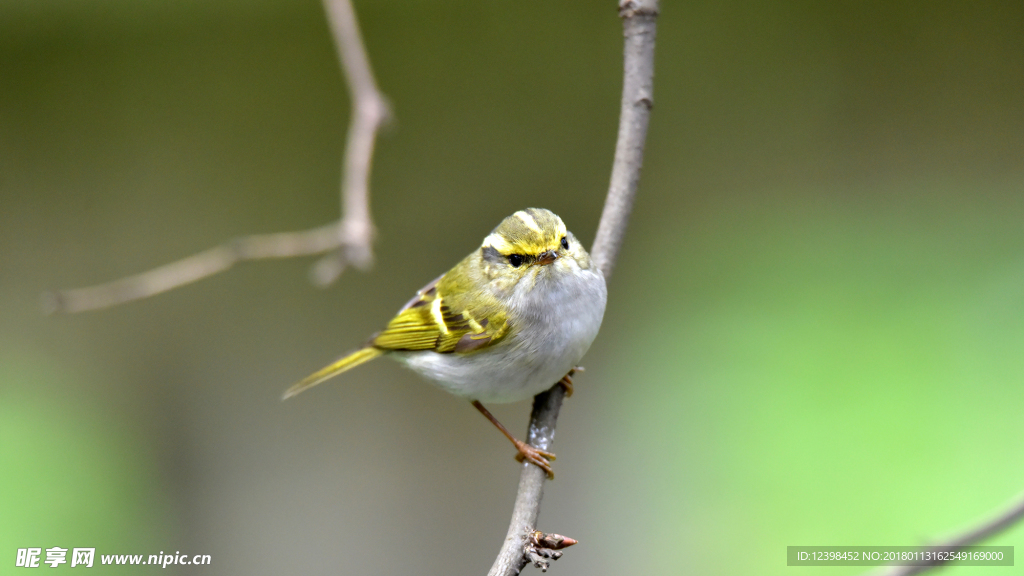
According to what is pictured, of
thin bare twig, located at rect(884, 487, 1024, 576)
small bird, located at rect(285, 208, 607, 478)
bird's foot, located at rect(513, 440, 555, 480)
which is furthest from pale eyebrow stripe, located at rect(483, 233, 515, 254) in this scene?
thin bare twig, located at rect(884, 487, 1024, 576)

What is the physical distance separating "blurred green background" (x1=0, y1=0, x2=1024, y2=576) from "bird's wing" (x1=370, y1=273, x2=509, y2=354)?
973 mm

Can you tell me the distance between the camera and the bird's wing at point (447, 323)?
70.4 inches

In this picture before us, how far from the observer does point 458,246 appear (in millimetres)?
3047

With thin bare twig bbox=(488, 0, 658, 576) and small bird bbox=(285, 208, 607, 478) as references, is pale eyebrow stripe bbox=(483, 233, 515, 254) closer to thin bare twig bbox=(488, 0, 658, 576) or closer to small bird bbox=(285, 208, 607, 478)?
small bird bbox=(285, 208, 607, 478)

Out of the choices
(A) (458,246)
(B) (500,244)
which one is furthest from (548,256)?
(A) (458,246)

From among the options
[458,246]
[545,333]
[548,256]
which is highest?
[458,246]

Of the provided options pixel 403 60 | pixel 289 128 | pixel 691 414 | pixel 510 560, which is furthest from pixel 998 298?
pixel 289 128

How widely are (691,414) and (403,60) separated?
171 centimetres

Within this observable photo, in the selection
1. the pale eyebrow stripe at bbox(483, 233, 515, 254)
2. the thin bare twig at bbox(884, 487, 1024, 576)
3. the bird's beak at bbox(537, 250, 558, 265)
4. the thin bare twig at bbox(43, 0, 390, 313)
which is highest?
the pale eyebrow stripe at bbox(483, 233, 515, 254)

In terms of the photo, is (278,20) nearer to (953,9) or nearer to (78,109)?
(78,109)

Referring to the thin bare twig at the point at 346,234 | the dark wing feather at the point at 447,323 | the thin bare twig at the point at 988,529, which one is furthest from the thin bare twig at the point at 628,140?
the thin bare twig at the point at 988,529

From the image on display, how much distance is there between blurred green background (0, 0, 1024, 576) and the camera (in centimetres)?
257

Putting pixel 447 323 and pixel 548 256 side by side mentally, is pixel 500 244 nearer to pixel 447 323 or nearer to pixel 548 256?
pixel 548 256

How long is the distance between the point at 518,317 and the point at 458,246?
1.35 m
